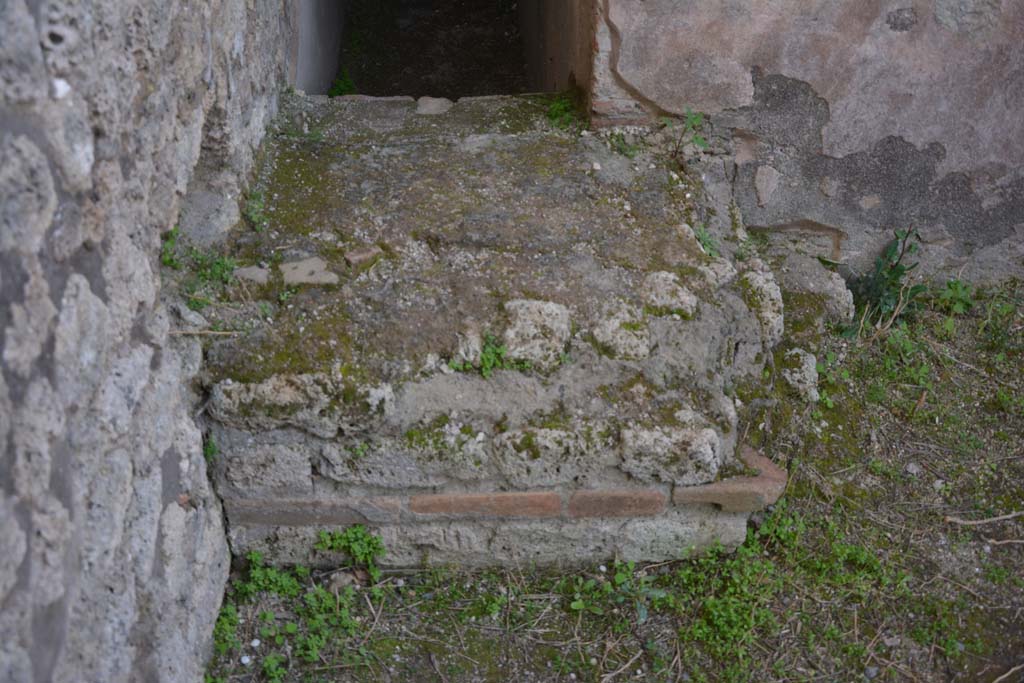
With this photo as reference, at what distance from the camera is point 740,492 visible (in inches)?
96.7

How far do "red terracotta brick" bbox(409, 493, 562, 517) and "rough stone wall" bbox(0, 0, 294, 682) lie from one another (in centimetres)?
55

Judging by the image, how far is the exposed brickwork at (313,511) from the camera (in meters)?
2.37

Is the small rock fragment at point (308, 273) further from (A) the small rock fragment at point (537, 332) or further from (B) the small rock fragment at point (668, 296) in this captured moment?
(B) the small rock fragment at point (668, 296)

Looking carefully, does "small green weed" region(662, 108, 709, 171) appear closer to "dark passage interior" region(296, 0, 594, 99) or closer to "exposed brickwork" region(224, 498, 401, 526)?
"dark passage interior" region(296, 0, 594, 99)

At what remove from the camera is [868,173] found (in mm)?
3197

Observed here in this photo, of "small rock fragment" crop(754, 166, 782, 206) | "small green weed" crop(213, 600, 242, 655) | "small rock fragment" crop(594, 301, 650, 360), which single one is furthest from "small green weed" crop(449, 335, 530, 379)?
"small rock fragment" crop(754, 166, 782, 206)

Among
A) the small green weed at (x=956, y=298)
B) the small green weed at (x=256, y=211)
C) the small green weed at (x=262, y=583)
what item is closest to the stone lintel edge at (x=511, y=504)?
the small green weed at (x=262, y=583)

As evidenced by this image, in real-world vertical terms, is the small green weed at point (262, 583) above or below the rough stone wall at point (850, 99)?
below

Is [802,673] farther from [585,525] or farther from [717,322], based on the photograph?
[717,322]

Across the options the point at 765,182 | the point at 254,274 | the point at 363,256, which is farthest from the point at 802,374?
the point at 254,274

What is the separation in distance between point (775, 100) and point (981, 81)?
0.71 metres

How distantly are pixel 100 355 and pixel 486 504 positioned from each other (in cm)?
110

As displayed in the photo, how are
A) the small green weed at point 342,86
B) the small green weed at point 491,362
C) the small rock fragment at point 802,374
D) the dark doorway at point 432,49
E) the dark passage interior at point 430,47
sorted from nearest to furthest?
the small green weed at point 491,362
the small rock fragment at point 802,374
the dark passage interior at point 430,47
the small green weed at point 342,86
the dark doorway at point 432,49

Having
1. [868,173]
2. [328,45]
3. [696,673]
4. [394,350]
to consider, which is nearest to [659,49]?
[868,173]
